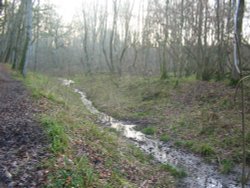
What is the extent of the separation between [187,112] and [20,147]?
33.9ft

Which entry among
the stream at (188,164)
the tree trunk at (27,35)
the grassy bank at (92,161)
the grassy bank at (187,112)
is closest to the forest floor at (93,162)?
the grassy bank at (92,161)

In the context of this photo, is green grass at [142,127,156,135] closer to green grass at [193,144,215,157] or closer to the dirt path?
green grass at [193,144,215,157]

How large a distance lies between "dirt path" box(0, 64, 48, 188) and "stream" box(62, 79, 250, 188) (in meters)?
4.04

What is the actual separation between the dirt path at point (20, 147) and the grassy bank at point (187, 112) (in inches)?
175

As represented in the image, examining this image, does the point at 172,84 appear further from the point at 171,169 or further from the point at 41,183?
the point at 41,183

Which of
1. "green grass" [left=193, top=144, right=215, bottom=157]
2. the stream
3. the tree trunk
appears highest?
the tree trunk

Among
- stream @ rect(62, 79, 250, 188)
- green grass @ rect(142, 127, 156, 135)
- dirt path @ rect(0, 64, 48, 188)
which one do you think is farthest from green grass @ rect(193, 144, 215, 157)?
dirt path @ rect(0, 64, 48, 188)

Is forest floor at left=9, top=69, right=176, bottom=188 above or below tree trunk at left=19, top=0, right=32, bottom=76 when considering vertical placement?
below

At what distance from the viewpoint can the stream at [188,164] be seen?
8820mm

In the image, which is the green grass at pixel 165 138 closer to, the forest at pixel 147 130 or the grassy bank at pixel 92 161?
the forest at pixel 147 130

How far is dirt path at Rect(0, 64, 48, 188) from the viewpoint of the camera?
6.05m

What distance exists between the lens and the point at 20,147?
7.53 m

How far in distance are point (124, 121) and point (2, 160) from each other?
33.5 ft

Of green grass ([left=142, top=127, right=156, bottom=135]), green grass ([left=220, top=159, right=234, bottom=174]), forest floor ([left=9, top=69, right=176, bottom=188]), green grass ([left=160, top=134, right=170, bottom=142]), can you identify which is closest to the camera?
forest floor ([left=9, top=69, right=176, bottom=188])
